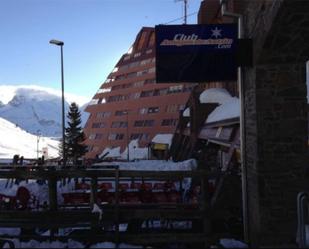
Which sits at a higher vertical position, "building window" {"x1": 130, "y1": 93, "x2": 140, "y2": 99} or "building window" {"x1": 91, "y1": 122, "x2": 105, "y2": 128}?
"building window" {"x1": 130, "y1": 93, "x2": 140, "y2": 99}

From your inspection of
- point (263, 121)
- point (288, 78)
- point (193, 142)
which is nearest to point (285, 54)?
point (288, 78)

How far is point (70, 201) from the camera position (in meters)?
12.9

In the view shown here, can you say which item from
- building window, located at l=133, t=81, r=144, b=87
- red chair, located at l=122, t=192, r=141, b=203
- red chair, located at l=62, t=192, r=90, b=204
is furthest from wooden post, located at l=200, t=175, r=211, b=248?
building window, located at l=133, t=81, r=144, b=87

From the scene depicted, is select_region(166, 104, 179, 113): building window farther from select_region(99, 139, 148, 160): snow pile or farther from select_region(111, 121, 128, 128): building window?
select_region(111, 121, 128, 128): building window

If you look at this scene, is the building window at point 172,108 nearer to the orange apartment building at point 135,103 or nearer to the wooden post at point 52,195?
the orange apartment building at point 135,103

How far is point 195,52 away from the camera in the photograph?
9.93 metres

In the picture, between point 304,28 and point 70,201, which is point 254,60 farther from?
point 70,201

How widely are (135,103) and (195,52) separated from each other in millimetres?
79713

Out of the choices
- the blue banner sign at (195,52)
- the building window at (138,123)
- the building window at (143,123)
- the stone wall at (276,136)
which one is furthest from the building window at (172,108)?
the stone wall at (276,136)

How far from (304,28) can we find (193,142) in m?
26.2

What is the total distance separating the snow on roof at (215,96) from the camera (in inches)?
1277

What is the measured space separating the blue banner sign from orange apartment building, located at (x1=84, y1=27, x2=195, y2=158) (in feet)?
216

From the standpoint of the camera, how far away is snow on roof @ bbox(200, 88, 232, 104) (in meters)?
32.4

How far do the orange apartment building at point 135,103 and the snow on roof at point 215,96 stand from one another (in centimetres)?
4002
